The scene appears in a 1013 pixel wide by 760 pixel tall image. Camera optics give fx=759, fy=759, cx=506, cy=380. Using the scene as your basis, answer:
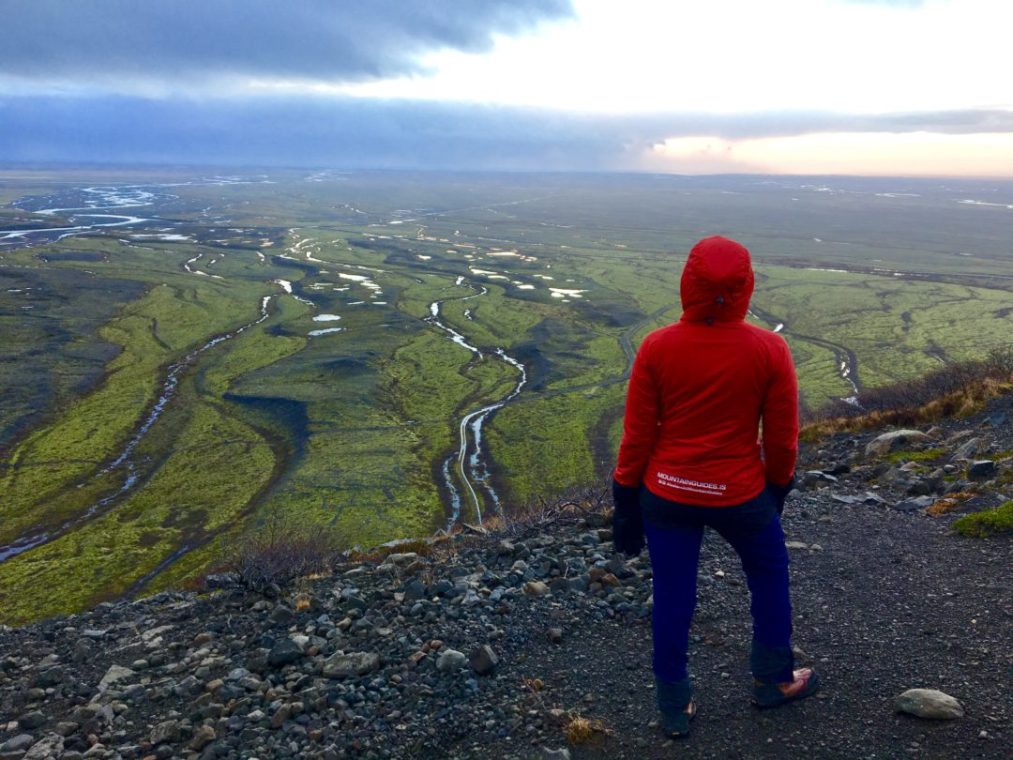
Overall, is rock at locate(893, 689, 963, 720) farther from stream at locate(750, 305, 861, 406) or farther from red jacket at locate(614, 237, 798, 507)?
stream at locate(750, 305, 861, 406)

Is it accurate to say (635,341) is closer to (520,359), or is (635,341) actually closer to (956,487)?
(520,359)

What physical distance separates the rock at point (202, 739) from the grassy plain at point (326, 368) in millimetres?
11212

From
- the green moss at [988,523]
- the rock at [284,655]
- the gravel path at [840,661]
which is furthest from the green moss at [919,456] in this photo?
the rock at [284,655]

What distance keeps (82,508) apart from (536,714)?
115 feet

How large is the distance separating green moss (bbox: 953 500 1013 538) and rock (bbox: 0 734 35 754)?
10634 millimetres

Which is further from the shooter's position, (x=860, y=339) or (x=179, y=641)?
(x=860, y=339)

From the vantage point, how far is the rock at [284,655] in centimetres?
791

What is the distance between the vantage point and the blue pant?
539 centimetres

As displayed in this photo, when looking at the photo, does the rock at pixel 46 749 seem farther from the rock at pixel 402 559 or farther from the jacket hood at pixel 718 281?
the jacket hood at pixel 718 281

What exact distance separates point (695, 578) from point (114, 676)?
692cm

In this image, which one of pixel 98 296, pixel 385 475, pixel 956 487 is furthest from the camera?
pixel 98 296

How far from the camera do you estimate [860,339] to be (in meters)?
74.6

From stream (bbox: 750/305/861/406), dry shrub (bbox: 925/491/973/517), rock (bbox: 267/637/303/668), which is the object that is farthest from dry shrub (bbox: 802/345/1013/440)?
stream (bbox: 750/305/861/406)

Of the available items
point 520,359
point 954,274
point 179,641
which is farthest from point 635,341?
point 954,274
